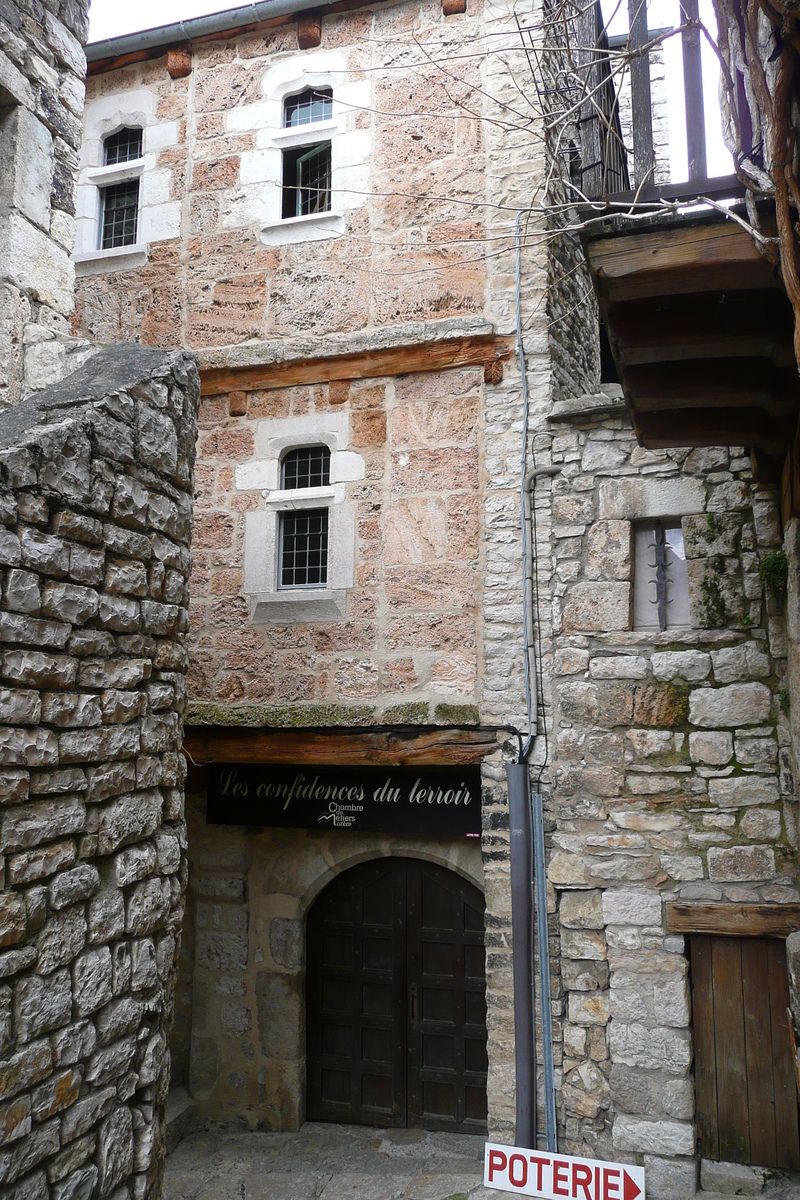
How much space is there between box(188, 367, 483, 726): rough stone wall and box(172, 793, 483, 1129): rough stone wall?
1.07 metres

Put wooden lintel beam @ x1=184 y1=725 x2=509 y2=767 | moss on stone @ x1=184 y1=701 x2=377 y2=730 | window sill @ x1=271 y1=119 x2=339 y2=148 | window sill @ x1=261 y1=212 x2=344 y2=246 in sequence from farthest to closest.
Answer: window sill @ x1=271 y1=119 x2=339 y2=148 < window sill @ x1=261 y1=212 x2=344 y2=246 < moss on stone @ x1=184 y1=701 x2=377 y2=730 < wooden lintel beam @ x1=184 y1=725 x2=509 y2=767

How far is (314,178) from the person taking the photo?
6527 millimetres

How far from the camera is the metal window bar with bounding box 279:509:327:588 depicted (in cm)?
618

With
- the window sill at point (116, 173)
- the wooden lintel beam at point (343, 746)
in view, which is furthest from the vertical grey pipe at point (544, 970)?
the window sill at point (116, 173)

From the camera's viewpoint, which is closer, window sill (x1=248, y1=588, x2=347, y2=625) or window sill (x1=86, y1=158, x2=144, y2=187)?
window sill (x1=248, y1=588, x2=347, y2=625)

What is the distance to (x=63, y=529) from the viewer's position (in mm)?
2783

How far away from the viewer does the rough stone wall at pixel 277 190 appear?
6.05 metres

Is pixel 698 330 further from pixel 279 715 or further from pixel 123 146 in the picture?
pixel 123 146

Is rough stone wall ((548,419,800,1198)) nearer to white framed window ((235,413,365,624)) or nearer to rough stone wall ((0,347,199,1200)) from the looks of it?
white framed window ((235,413,365,624))

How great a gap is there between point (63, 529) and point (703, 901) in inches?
151

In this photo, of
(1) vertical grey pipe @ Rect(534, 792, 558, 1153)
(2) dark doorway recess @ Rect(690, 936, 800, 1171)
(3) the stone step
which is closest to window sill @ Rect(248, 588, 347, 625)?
(1) vertical grey pipe @ Rect(534, 792, 558, 1153)

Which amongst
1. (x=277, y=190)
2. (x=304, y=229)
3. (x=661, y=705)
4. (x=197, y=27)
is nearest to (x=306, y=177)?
(x=277, y=190)

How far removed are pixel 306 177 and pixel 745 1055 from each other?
6.26 meters

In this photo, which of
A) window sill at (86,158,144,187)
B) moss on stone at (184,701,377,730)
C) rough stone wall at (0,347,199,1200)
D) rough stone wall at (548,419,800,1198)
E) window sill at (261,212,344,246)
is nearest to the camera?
rough stone wall at (0,347,199,1200)
